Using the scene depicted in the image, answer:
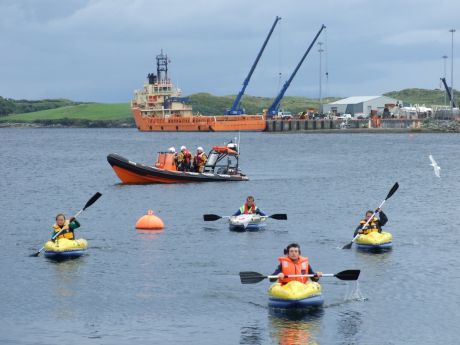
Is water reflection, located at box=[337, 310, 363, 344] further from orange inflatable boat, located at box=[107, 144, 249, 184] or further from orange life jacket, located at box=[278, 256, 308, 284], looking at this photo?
orange inflatable boat, located at box=[107, 144, 249, 184]

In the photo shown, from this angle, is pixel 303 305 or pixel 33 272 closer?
pixel 303 305

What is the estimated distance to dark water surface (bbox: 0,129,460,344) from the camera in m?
27.8

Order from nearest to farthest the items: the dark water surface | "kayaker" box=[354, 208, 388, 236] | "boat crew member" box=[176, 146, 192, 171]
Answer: the dark water surface, "kayaker" box=[354, 208, 388, 236], "boat crew member" box=[176, 146, 192, 171]

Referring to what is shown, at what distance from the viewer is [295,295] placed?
2827 cm

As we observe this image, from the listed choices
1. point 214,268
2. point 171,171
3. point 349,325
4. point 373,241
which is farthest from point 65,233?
point 171,171

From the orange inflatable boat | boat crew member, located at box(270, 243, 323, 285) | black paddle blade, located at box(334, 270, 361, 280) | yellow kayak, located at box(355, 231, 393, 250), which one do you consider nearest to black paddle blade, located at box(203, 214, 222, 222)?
yellow kayak, located at box(355, 231, 393, 250)

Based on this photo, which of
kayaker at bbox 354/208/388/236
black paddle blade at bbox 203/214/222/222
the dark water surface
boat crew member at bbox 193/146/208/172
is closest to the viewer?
the dark water surface

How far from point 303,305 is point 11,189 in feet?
165

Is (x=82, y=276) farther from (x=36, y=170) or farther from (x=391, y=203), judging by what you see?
(x=36, y=170)

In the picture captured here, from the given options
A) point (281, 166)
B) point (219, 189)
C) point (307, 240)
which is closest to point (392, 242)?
point (307, 240)

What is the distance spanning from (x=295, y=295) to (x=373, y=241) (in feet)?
41.2

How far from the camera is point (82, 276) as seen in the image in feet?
116

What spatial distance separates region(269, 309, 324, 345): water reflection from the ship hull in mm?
39102

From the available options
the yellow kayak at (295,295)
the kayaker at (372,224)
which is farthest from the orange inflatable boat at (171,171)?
the yellow kayak at (295,295)
